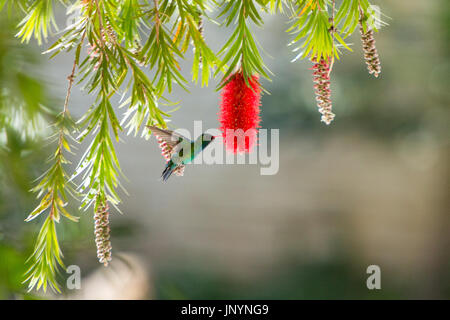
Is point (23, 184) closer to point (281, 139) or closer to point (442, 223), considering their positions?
point (281, 139)

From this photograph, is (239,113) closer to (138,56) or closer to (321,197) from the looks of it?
(138,56)

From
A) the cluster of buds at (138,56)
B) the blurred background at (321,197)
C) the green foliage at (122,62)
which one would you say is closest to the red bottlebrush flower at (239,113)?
the green foliage at (122,62)

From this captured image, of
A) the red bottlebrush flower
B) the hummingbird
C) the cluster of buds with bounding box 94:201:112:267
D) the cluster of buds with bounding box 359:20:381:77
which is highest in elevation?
the cluster of buds with bounding box 359:20:381:77

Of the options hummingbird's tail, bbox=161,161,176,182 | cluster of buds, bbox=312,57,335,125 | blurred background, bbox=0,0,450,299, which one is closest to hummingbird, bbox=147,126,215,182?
hummingbird's tail, bbox=161,161,176,182

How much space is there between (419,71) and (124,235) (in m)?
1.61

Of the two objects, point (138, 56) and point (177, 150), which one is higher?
point (138, 56)

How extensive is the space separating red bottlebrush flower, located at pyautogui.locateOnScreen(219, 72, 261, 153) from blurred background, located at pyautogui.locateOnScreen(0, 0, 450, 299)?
57.9 inches

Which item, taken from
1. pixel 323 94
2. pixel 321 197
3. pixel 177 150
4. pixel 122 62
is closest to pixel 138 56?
pixel 122 62

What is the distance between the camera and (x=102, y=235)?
49cm

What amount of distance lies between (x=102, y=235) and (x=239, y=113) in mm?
204

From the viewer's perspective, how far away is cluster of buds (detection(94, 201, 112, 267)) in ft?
1.57

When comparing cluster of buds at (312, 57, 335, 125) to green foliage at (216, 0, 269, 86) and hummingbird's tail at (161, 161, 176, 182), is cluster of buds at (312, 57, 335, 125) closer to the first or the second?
green foliage at (216, 0, 269, 86)

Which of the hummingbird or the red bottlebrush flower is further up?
the red bottlebrush flower

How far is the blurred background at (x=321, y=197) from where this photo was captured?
6.59 feet
